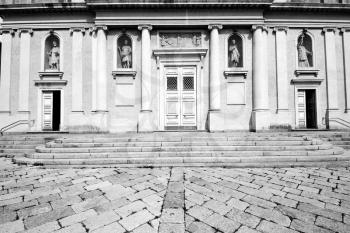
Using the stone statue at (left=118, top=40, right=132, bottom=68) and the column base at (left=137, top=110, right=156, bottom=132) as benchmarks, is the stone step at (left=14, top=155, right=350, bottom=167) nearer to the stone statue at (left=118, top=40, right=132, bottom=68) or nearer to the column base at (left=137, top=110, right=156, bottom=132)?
the column base at (left=137, top=110, right=156, bottom=132)

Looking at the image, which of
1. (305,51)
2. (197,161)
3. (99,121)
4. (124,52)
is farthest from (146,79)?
(305,51)

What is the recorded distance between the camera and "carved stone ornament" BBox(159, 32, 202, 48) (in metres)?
11.5

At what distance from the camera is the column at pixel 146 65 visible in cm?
1084

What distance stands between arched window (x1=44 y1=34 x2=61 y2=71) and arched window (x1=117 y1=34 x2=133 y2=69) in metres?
3.76

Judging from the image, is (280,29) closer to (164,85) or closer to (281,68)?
(281,68)

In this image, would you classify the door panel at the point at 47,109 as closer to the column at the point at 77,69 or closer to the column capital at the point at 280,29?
the column at the point at 77,69

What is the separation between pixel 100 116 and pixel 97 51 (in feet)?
12.9

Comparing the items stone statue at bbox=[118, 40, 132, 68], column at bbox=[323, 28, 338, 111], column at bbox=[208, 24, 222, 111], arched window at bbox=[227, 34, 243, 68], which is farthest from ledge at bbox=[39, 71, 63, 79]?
column at bbox=[323, 28, 338, 111]

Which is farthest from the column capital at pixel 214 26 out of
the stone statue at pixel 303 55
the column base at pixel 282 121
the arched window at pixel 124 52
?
the column base at pixel 282 121

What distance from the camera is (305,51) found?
1176 centimetres

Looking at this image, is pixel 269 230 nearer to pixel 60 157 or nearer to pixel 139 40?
pixel 60 157

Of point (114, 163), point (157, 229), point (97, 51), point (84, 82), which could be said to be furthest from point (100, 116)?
point (157, 229)

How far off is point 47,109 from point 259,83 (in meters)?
12.9

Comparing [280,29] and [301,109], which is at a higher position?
[280,29]
